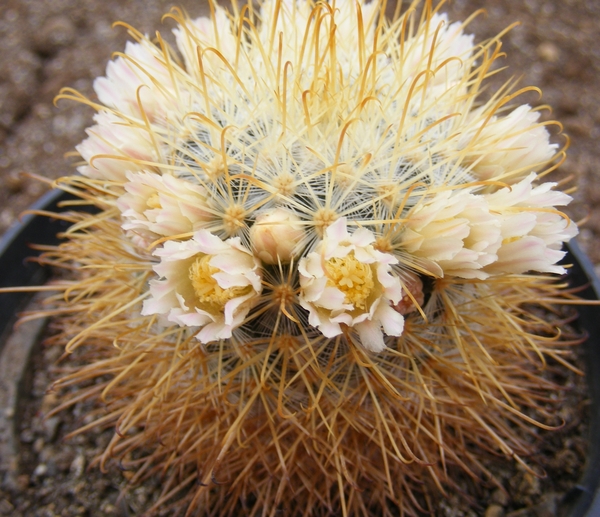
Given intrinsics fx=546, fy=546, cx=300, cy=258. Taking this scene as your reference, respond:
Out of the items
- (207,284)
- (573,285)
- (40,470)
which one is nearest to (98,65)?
(40,470)

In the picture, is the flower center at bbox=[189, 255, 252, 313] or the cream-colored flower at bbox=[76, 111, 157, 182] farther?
the cream-colored flower at bbox=[76, 111, 157, 182]

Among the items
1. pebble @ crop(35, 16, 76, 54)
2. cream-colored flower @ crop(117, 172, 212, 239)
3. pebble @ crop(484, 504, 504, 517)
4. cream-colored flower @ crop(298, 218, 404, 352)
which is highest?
pebble @ crop(35, 16, 76, 54)

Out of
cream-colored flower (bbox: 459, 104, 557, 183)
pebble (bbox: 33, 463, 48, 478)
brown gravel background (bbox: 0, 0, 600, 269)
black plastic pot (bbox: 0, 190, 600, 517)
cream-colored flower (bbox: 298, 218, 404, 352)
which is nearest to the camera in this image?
cream-colored flower (bbox: 298, 218, 404, 352)

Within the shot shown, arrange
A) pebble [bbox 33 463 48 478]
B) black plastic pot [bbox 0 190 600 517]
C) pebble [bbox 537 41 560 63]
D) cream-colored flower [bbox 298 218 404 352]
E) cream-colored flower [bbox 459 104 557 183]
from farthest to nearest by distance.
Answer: pebble [bbox 537 41 560 63]
pebble [bbox 33 463 48 478]
black plastic pot [bbox 0 190 600 517]
cream-colored flower [bbox 459 104 557 183]
cream-colored flower [bbox 298 218 404 352]

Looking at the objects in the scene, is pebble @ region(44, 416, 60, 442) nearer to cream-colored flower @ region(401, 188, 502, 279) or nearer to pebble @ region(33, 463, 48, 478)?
pebble @ region(33, 463, 48, 478)

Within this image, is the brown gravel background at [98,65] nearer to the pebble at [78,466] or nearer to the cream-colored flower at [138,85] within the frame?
the pebble at [78,466]

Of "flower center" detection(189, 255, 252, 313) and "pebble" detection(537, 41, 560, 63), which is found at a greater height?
"pebble" detection(537, 41, 560, 63)

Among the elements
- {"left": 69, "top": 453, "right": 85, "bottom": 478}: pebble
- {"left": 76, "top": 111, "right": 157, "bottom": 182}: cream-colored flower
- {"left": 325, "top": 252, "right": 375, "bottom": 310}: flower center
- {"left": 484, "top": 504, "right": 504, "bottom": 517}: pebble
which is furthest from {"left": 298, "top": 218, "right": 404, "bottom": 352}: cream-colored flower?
{"left": 69, "top": 453, "right": 85, "bottom": 478}: pebble
